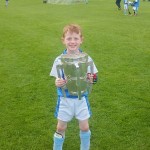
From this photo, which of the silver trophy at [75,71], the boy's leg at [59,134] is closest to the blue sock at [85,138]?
the boy's leg at [59,134]

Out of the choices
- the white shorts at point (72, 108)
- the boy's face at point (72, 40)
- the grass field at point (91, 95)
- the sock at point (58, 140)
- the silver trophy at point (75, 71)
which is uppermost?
the boy's face at point (72, 40)

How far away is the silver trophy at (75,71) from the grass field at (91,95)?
159 centimetres

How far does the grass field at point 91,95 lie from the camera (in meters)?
6.32

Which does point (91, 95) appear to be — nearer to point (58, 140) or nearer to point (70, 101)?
point (58, 140)

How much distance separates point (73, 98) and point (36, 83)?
4673 mm

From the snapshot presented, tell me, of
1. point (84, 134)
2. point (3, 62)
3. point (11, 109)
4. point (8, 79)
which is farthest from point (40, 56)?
point (84, 134)

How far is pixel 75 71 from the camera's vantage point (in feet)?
15.2

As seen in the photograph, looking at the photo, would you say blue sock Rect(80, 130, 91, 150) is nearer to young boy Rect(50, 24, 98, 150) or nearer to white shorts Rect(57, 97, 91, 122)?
young boy Rect(50, 24, 98, 150)

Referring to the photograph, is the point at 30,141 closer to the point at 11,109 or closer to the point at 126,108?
the point at 11,109

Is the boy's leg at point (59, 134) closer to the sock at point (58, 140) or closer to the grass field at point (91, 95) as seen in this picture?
the sock at point (58, 140)

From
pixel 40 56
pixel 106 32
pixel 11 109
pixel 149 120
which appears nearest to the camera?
pixel 149 120

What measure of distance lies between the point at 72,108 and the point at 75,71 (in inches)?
25.2

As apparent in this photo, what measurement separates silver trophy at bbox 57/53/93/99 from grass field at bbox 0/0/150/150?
1.59 meters

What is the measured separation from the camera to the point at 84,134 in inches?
205
